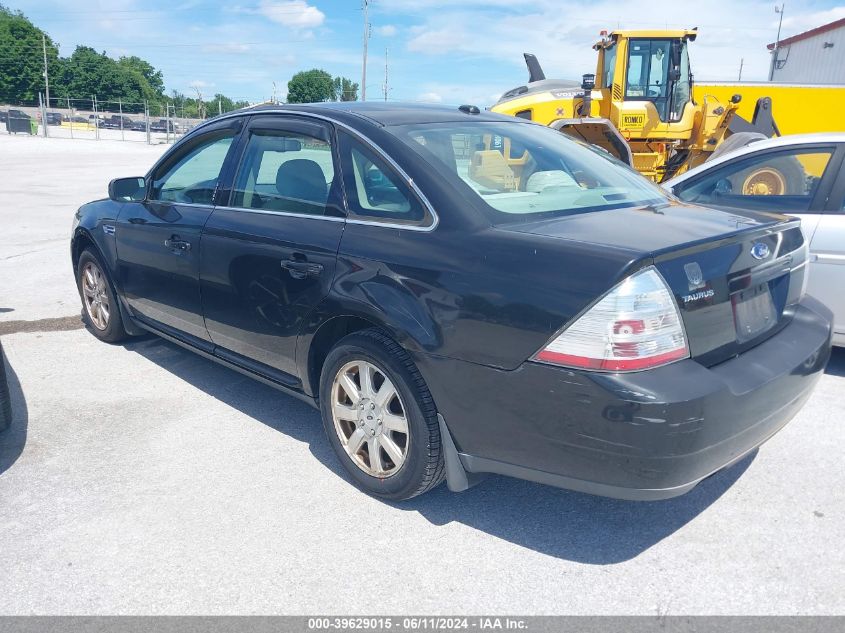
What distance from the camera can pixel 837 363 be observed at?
5082 mm

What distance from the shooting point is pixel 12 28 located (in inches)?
3632

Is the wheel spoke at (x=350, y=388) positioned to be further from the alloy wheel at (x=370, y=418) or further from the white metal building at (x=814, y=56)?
the white metal building at (x=814, y=56)

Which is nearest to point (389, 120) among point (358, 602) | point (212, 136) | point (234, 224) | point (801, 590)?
point (234, 224)

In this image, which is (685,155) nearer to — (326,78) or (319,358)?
(319,358)

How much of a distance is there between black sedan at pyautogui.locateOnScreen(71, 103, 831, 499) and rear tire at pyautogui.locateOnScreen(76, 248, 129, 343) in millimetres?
1199

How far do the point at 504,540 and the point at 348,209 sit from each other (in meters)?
1.58

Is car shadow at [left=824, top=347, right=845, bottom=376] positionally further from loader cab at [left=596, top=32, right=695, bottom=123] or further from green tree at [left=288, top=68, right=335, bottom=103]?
green tree at [left=288, top=68, right=335, bottom=103]

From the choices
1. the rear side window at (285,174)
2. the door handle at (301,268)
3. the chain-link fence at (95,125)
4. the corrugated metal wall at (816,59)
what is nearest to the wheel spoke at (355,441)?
the door handle at (301,268)

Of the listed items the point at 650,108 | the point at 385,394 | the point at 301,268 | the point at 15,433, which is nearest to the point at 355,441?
the point at 385,394

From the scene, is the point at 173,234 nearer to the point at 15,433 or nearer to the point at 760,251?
the point at 15,433

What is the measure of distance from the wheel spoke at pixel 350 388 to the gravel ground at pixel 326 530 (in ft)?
1.52

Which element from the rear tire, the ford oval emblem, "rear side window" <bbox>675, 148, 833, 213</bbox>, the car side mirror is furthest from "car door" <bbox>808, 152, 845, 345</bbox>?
the rear tire

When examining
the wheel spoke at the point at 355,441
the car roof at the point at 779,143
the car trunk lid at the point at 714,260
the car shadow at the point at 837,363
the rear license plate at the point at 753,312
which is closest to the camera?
the car trunk lid at the point at 714,260

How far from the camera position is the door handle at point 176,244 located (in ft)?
13.4
